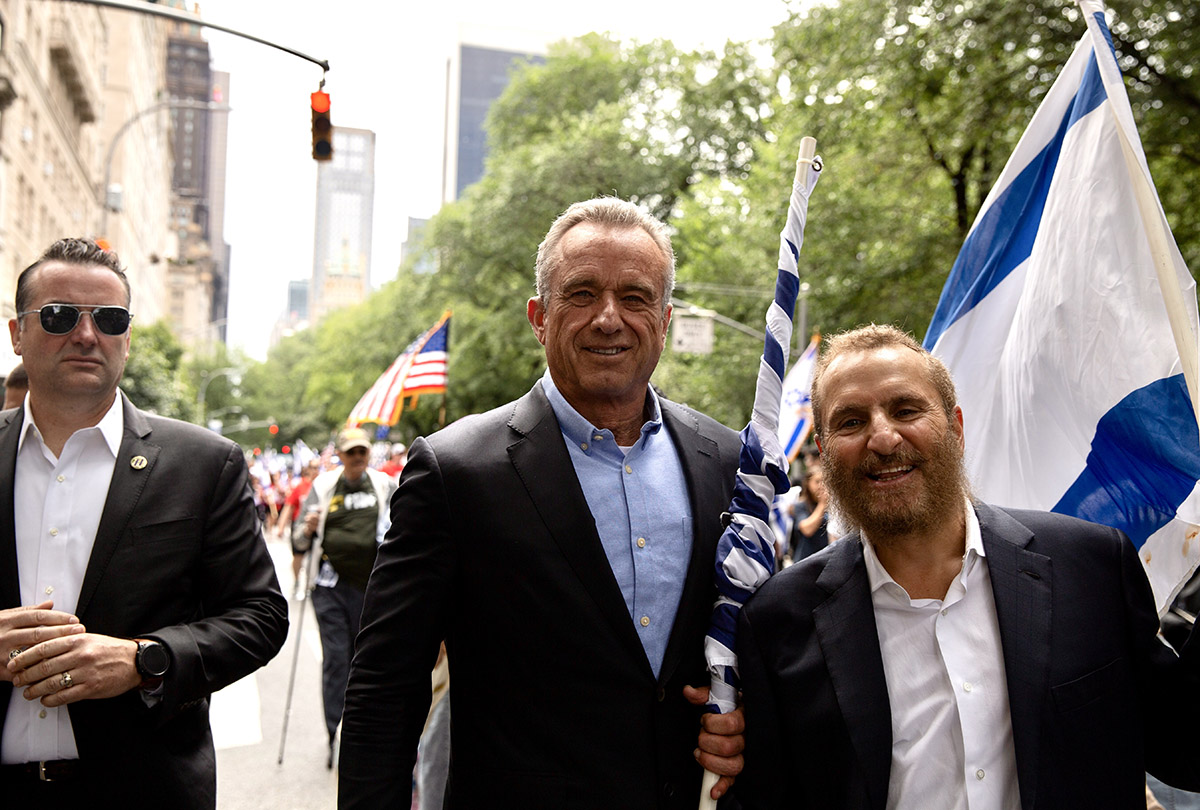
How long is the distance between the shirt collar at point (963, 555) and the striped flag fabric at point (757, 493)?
232 mm

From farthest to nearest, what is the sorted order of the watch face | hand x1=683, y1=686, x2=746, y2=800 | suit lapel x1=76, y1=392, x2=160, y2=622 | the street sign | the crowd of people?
1. the street sign
2. suit lapel x1=76, y1=392, x2=160, y2=622
3. the watch face
4. hand x1=683, y1=686, x2=746, y2=800
5. the crowd of people

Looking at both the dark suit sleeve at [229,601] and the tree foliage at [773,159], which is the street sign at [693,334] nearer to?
the tree foliage at [773,159]

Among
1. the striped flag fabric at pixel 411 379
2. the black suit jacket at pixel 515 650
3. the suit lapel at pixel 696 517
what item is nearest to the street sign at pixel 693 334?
the striped flag fabric at pixel 411 379

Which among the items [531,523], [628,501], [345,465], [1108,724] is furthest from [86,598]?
[345,465]

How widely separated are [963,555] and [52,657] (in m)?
2.22

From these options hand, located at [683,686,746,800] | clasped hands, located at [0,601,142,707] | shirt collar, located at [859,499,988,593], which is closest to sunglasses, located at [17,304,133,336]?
clasped hands, located at [0,601,142,707]

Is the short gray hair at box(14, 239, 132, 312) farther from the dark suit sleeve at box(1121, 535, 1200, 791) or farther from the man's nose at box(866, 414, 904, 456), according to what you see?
the dark suit sleeve at box(1121, 535, 1200, 791)

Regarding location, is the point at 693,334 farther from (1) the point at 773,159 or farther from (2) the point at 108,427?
(2) the point at 108,427

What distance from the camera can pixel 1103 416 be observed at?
314cm

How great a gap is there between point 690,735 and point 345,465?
220 inches

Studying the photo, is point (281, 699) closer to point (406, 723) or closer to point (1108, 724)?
point (406, 723)

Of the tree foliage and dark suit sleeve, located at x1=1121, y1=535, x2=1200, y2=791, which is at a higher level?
the tree foliage

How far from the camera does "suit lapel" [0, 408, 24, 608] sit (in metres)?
2.80

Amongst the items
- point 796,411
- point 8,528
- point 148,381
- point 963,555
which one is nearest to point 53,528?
point 8,528
